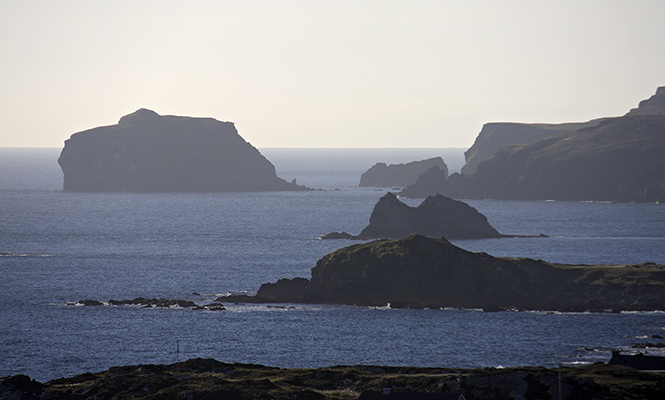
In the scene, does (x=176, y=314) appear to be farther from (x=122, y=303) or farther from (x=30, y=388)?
(x=30, y=388)

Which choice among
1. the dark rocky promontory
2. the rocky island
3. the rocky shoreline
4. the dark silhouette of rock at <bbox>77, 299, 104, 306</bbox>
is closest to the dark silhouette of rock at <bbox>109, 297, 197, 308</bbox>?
the dark silhouette of rock at <bbox>77, 299, 104, 306</bbox>

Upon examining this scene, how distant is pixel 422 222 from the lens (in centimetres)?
19088

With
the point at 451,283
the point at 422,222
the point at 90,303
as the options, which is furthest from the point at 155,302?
the point at 422,222

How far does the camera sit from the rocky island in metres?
189

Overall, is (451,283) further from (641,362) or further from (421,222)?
(421,222)

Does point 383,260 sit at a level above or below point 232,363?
above

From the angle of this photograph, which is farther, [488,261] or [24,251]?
[24,251]

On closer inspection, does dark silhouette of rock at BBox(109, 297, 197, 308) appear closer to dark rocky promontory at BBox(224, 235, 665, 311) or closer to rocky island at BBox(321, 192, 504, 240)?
dark rocky promontory at BBox(224, 235, 665, 311)

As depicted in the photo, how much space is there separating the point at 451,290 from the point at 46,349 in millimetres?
56452

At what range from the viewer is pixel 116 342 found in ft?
318

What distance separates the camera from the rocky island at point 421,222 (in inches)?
7459

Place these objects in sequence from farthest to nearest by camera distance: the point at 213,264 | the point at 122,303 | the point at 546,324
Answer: the point at 213,264 → the point at 122,303 → the point at 546,324

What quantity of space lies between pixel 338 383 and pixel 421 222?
117476 millimetres

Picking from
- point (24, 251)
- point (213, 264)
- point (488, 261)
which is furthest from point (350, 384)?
point (24, 251)
